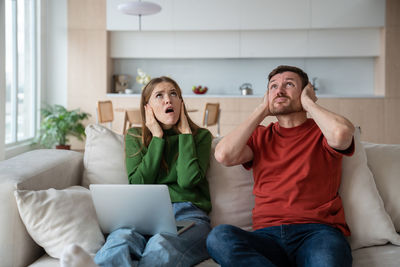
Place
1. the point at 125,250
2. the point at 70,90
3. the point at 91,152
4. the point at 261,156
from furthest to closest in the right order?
the point at 70,90 → the point at 91,152 → the point at 261,156 → the point at 125,250

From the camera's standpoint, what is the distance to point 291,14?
20.1 feet

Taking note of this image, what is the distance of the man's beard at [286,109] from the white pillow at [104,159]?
75 cm

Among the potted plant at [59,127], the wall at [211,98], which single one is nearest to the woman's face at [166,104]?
the potted plant at [59,127]

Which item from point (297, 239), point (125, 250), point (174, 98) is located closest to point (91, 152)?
point (174, 98)

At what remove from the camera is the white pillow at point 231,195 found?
192 cm

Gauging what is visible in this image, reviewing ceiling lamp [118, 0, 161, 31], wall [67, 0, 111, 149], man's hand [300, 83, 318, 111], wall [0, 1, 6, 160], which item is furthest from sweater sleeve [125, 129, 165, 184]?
wall [67, 0, 111, 149]

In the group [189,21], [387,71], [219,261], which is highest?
[189,21]

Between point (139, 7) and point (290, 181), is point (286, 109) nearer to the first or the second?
point (290, 181)

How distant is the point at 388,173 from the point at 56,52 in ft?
18.2

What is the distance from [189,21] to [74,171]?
4.57 meters

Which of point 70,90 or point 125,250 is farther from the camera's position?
point 70,90

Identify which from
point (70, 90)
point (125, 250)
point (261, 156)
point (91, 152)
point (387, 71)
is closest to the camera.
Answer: point (125, 250)

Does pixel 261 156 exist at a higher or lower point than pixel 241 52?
lower

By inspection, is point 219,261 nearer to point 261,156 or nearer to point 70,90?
point 261,156
